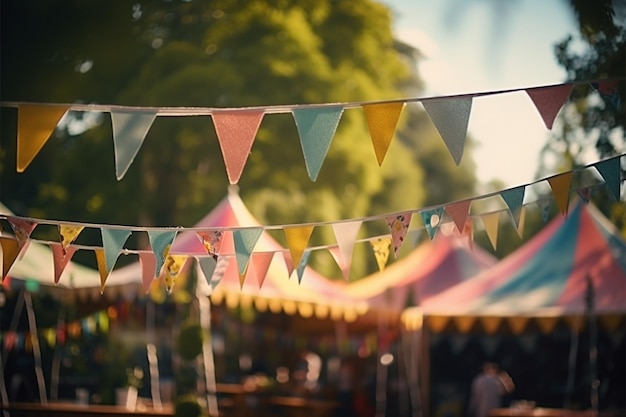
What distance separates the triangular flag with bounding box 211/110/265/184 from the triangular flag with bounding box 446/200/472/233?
2124 mm

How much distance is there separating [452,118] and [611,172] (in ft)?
6.29

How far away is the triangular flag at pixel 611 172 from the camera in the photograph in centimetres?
761

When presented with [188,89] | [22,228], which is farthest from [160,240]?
[188,89]

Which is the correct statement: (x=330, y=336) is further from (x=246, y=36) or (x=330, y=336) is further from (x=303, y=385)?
(x=246, y=36)

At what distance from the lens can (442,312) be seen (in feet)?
47.5

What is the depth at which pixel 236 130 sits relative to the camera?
20.5 feet

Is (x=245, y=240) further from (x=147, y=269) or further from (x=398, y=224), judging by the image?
(x=147, y=269)

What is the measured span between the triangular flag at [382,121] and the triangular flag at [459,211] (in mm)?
1649

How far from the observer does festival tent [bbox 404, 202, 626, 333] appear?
1333 cm

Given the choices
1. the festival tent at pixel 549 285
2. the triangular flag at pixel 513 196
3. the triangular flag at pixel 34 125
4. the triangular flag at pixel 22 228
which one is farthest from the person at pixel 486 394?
the triangular flag at pixel 34 125

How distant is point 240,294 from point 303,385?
3141 mm

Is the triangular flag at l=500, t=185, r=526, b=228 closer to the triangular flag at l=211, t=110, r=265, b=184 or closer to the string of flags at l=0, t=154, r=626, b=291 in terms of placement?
the string of flags at l=0, t=154, r=626, b=291

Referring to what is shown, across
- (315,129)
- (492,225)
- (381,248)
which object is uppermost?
(315,129)

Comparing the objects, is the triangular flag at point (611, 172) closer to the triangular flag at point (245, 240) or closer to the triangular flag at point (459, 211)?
the triangular flag at point (459, 211)
